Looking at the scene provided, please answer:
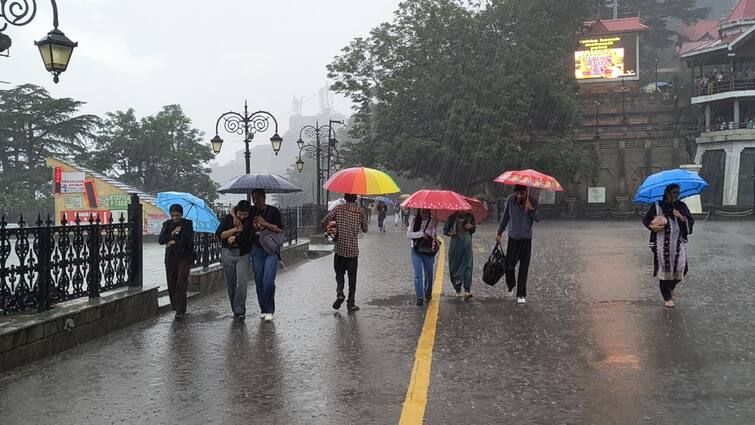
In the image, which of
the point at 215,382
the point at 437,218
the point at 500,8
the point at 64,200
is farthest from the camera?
the point at 500,8

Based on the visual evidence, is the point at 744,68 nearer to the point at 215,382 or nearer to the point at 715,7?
the point at 215,382

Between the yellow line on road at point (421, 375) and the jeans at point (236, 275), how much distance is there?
2.31 metres

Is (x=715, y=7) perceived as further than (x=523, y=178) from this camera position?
Yes

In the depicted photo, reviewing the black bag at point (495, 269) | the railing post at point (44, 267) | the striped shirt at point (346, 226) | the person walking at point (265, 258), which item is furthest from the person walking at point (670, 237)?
the railing post at point (44, 267)

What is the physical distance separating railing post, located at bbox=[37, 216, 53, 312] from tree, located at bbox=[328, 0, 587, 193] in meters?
31.4

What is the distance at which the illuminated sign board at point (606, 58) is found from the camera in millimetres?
50594

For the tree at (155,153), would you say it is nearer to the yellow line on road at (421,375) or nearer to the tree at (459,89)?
the tree at (459,89)

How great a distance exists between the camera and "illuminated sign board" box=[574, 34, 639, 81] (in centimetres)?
5059

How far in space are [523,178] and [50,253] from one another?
19.1ft

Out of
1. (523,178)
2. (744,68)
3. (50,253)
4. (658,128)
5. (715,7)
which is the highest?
(715,7)

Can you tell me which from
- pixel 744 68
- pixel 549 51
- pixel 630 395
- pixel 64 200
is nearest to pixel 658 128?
pixel 744 68

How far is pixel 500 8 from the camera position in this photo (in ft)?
130

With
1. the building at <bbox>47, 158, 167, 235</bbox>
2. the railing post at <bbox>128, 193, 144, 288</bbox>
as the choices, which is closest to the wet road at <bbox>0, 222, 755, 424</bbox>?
the railing post at <bbox>128, 193, 144, 288</bbox>

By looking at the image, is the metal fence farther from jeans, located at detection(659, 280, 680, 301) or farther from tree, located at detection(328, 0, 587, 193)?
tree, located at detection(328, 0, 587, 193)
